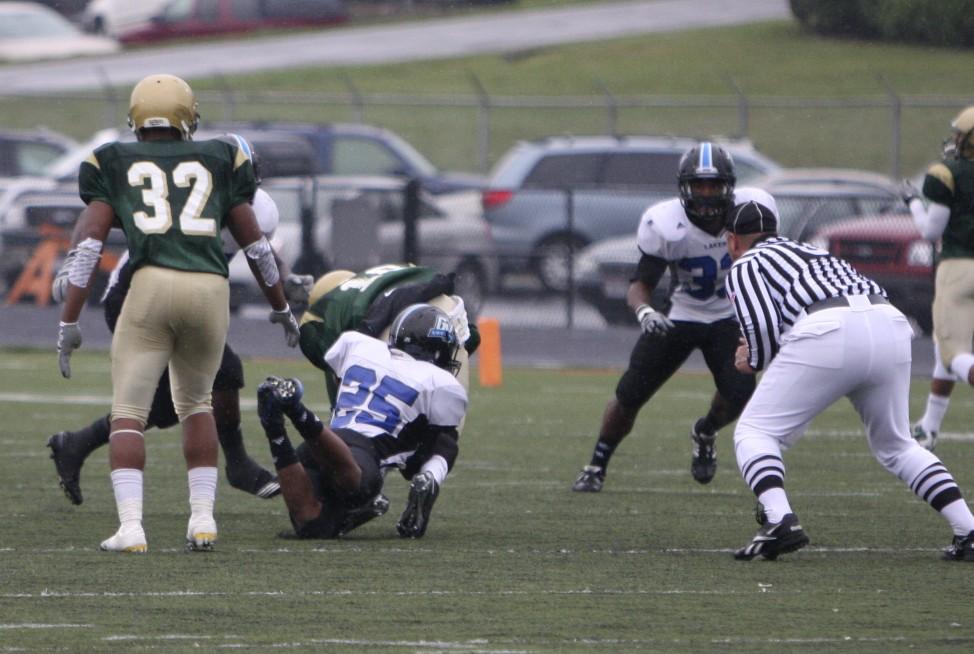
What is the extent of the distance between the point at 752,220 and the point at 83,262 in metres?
2.43

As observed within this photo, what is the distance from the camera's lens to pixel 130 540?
250 inches

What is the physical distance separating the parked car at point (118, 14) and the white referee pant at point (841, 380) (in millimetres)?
30361

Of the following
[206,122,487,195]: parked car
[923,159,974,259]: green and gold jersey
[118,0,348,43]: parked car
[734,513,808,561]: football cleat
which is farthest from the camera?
[118,0,348,43]: parked car

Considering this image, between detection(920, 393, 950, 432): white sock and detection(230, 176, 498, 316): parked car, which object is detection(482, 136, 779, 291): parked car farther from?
detection(920, 393, 950, 432): white sock

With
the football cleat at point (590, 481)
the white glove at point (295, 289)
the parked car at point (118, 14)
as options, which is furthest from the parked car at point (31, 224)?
the parked car at point (118, 14)

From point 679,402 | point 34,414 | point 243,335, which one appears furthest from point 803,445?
point 243,335

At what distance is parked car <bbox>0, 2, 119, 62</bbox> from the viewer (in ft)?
111

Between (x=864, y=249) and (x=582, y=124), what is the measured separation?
1679 centimetres

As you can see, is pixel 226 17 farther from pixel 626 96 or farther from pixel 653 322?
pixel 653 322

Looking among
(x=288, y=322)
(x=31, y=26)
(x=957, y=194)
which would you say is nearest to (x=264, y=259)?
(x=288, y=322)

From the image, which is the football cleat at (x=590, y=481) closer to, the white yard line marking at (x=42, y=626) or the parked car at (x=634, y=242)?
the white yard line marking at (x=42, y=626)

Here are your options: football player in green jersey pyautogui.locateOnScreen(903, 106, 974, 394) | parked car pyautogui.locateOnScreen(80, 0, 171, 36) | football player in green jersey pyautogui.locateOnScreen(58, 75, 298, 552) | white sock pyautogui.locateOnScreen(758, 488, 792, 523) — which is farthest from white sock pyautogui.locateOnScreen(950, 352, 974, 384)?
parked car pyautogui.locateOnScreen(80, 0, 171, 36)

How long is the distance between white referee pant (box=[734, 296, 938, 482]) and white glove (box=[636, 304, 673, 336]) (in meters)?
1.49

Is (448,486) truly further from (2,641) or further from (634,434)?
(2,641)
